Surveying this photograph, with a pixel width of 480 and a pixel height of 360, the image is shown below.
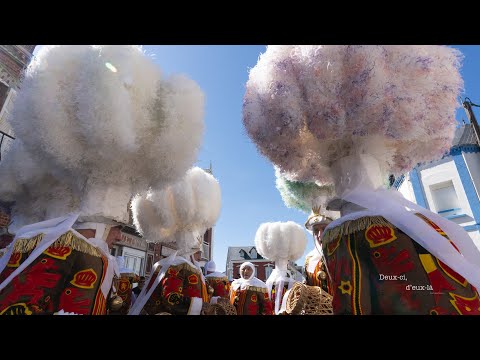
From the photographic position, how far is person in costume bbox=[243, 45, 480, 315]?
136 centimetres

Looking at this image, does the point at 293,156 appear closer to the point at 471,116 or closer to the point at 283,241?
the point at 283,241

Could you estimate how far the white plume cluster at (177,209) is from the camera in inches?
163

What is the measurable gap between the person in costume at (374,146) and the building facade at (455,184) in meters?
8.99

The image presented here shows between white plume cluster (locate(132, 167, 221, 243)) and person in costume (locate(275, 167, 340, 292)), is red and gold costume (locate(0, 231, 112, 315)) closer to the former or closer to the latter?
person in costume (locate(275, 167, 340, 292))

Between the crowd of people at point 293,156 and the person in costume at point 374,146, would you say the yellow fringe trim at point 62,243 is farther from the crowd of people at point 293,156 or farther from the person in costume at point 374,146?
the person in costume at point 374,146

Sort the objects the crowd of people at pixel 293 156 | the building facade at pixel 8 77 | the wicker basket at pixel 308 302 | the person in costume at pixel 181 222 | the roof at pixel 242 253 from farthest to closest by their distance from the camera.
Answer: the roof at pixel 242 253
the building facade at pixel 8 77
the person in costume at pixel 181 222
the wicker basket at pixel 308 302
the crowd of people at pixel 293 156

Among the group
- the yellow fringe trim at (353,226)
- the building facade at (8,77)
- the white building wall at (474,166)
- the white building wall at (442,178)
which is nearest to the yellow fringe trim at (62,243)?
the yellow fringe trim at (353,226)

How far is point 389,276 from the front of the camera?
1.41m

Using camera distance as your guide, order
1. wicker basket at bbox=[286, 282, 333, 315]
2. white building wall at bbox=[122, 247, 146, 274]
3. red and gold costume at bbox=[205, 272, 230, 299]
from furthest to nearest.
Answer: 1. white building wall at bbox=[122, 247, 146, 274]
2. red and gold costume at bbox=[205, 272, 230, 299]
3. wicker basket at bbox=[286, 282, 333, 315]

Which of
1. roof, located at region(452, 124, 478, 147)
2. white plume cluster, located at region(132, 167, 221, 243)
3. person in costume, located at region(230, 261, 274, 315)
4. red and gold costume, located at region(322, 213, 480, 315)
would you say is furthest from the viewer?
roof, located at region(452, 124, 478, 147)

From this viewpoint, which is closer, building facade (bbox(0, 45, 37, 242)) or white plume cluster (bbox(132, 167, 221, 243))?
white plume cluster (bbox(132, 167, 221, 243))

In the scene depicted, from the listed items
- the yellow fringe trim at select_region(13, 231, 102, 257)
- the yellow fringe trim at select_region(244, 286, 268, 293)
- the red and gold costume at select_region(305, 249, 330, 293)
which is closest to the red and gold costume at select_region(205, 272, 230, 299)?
the yellow fringe trim at select_region(244, 286, 268, 293)

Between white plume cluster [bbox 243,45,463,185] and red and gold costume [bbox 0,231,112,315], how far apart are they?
4.60 ft
